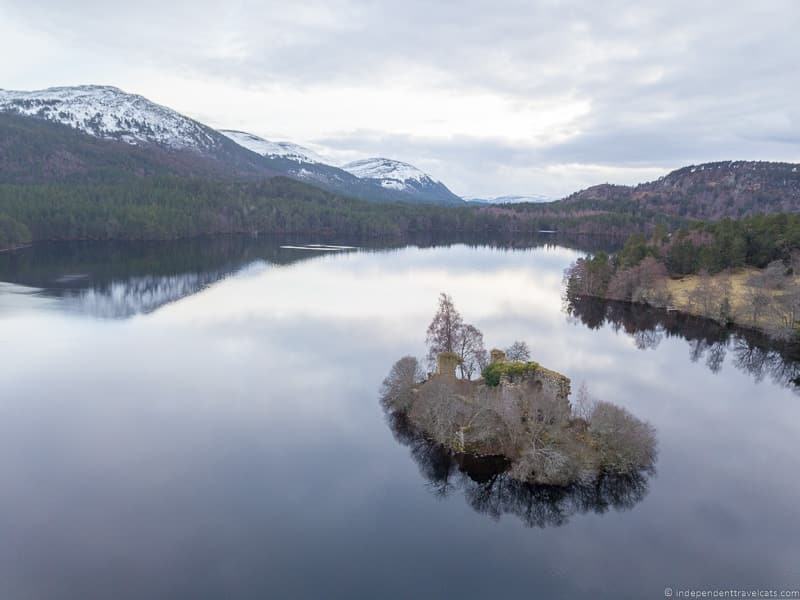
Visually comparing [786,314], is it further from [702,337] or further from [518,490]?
[518,490]

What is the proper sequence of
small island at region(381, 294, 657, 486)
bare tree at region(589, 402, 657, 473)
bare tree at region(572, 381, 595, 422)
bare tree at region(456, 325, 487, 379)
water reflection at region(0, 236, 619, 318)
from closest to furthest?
small island at region(381, 294, 657, 486) → bare tree at region(589, 402, 657, 473) → bare tree at region(572, 381, 595, 422) → bare tree at region(456, 325, 487, 379) → water reflection at region(0, 236, 619, 318)

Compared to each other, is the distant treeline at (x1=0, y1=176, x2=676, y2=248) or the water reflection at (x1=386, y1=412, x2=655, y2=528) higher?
the distant treeline at (x1=0, y1=176, x2=676, y2=248)

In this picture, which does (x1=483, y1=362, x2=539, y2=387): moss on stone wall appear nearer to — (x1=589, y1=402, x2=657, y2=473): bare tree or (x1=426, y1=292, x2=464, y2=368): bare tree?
(x1=426, y1=292, x2=464, y2=368): bare tree

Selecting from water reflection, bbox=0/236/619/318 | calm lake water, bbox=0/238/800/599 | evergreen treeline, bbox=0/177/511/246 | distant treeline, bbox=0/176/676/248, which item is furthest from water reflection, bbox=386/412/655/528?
evergreen treeline, bbox=0/177/511/246

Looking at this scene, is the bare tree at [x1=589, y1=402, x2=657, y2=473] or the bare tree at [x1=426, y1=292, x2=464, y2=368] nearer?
the bare tree at [x1=589, y1=402, x2=657, y2=473]

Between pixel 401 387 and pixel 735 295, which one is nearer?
pixel 401 387

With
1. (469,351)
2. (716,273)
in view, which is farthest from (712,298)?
(469,351)

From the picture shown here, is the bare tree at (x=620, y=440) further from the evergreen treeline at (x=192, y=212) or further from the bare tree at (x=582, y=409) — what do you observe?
the evergreen treeline at (x=192, y=212)
